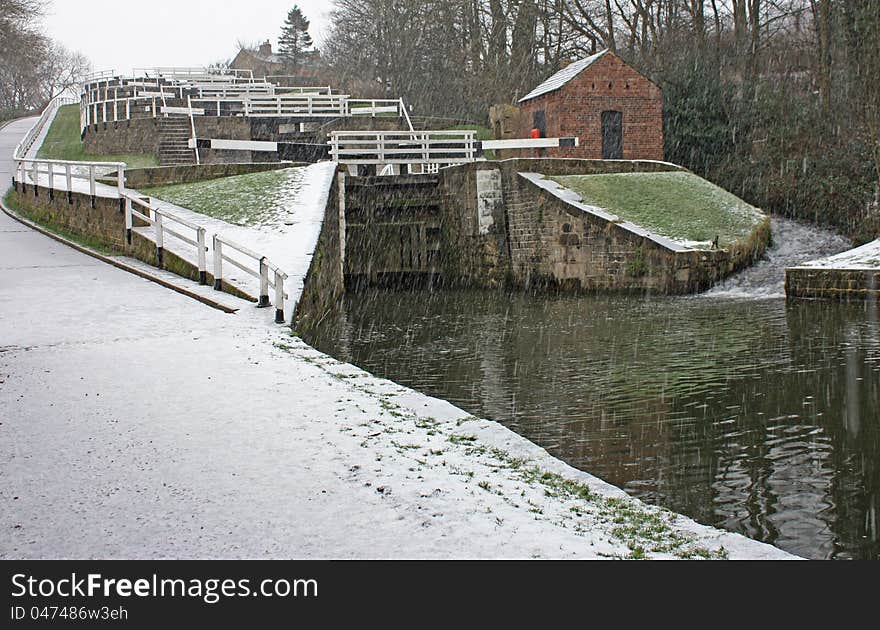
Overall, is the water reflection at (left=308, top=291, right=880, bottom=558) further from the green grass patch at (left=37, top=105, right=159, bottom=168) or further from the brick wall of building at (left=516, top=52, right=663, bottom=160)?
the green grass patch at (left=37, top=105, right=159, bottom=168)

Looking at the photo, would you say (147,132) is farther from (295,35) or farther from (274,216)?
(295,35)

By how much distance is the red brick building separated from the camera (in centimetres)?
2889

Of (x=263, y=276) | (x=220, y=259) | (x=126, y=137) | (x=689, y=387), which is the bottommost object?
(x=689, y=387)

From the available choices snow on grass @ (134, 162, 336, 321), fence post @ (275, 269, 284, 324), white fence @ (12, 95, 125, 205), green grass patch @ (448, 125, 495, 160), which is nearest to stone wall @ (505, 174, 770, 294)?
snow on grass @ (134, 162, 336, 321)

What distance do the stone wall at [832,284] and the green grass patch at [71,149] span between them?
23.3 m

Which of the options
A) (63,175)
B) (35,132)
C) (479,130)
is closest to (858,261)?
(63,175)

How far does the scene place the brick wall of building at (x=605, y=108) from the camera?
2889 cm

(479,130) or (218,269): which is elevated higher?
(479,130)

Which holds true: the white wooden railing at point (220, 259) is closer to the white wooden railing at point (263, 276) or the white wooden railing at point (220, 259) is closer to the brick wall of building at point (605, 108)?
the white wooden railing at point (263, 276)

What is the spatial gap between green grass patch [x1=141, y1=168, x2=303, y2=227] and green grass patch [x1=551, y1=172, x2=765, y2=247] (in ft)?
21.7

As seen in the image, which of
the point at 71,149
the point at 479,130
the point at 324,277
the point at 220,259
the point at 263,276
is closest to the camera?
the point at 263,276

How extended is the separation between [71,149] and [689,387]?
3483cm

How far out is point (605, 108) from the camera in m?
29.2

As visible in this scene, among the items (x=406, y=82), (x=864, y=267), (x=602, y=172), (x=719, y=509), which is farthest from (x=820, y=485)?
(x=406, y=82)
